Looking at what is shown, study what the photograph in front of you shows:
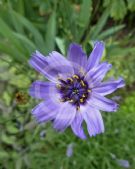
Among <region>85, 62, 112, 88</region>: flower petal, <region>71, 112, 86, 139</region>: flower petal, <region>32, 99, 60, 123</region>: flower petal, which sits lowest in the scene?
<region>71, 112, 86, 139</region>: flower petal

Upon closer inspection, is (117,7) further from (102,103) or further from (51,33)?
(102,103)

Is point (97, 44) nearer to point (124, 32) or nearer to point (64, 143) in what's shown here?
point (64, 143)

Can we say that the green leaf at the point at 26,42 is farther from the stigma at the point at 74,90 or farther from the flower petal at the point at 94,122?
the flower petal at the point at 94,122

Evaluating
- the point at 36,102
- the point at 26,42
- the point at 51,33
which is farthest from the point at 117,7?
the point at 36,102

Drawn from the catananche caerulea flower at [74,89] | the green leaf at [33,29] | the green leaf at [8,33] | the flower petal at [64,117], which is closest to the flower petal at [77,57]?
the catananche caerulea flower at [74,89]

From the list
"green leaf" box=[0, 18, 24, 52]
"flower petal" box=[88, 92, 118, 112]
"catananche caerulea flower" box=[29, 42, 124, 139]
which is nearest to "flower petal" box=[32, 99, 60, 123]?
"catananche caerulea flower" box=[29, 42, 124, 139]

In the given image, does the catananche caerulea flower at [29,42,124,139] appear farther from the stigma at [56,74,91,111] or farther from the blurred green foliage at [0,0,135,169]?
the blurred green foliage at [0,0,135,169]

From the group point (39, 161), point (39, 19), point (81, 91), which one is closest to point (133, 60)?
point (39, 19)
